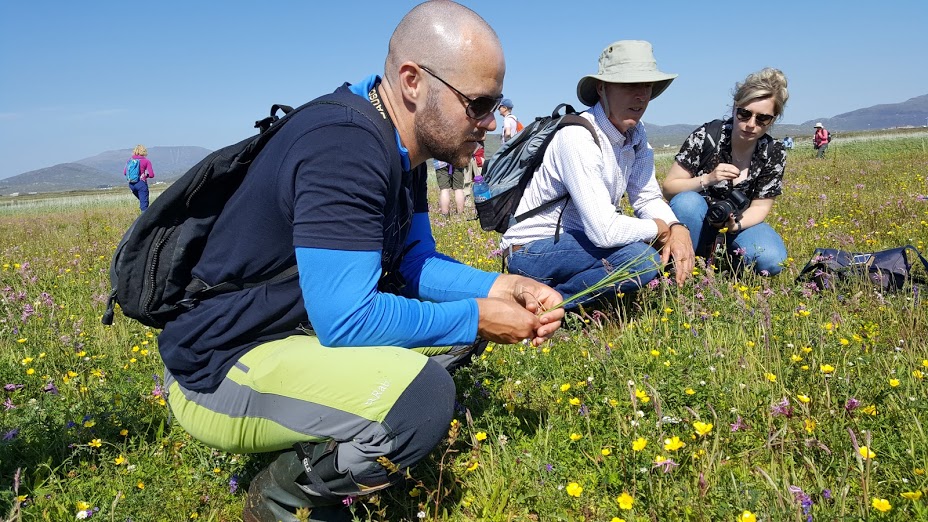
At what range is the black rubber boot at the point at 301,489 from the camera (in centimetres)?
211

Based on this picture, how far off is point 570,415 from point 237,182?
175cm

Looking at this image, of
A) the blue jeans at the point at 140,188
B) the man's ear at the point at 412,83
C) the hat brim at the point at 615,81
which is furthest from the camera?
the blue jeans at the point at 140,188

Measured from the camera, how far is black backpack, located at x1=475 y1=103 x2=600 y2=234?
14.1 ft

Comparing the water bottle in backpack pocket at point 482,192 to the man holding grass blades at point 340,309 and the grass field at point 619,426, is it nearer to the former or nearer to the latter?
the grass field at point 619,426

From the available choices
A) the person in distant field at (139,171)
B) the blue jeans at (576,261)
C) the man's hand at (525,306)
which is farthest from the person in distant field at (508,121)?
the man's hand at (525,306)

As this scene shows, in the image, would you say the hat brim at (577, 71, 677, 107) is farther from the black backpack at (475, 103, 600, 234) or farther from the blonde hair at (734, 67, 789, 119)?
the blonde hair at (734, 67, 789, 119)

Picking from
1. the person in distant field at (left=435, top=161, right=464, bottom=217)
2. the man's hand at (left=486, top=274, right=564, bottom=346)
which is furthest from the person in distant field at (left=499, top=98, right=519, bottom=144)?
the man's hand at (left=486, top=274, right=564, bottom=346)

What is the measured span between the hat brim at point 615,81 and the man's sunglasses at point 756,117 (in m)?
0.92

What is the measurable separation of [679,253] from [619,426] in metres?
2.04

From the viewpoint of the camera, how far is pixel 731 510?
6.28 feet

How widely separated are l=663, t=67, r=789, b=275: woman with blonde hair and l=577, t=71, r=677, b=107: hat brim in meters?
0.99

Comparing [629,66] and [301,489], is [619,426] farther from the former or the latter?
[629,66]

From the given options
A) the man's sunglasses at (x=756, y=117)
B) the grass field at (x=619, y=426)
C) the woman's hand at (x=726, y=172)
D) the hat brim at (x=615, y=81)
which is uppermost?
the hat brim at (x=615, y=81)

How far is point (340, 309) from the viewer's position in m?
2.04
